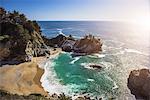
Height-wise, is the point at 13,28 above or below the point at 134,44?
above

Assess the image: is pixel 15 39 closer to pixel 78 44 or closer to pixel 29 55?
pixel 29 55

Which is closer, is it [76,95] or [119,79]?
[76,95]

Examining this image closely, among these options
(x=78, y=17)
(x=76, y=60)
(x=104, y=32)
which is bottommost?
(x=76, y=60)

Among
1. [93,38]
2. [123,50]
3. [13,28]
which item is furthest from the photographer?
[93,38]

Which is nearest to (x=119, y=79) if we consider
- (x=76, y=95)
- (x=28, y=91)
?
(x=76, y=95)

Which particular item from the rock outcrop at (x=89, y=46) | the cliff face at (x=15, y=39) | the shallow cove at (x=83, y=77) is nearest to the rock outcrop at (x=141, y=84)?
the shallow cove at (x=83, y=77)

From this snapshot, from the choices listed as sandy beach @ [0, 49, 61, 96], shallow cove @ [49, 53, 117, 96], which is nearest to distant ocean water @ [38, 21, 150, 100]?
shallow cove @ [49, 53, 117, 96]

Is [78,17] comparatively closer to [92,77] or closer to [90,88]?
[90,88]
